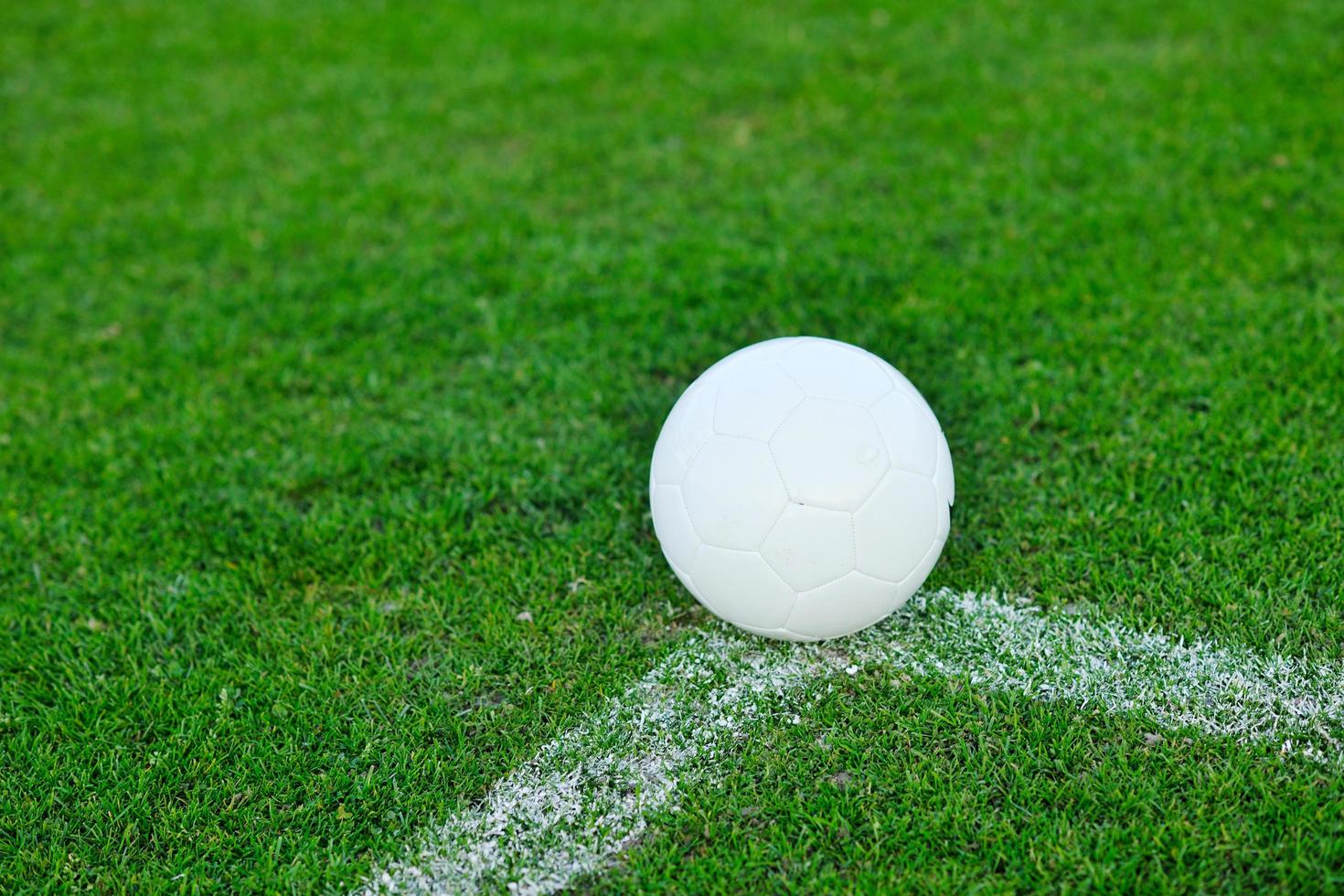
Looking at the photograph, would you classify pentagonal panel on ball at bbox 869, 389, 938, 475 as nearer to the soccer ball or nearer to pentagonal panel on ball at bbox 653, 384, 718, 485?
the soccer ball

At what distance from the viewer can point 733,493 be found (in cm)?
278

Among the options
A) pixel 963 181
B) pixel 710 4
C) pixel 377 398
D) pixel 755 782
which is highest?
pixel 710 4

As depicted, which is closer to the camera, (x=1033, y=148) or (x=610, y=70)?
(x=1033, y=148)

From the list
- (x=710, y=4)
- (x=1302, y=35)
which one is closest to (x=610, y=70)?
(x=710, y=4)

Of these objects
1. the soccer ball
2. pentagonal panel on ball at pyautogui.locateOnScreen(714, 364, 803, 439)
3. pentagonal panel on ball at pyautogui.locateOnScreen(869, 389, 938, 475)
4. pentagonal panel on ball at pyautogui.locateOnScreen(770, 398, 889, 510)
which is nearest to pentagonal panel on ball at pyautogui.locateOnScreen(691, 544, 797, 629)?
the soccer ball

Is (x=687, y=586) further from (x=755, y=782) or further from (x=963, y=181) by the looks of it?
(x=963, y=181)

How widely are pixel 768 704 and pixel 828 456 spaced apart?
783mm

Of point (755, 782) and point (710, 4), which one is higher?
point (710, 4)

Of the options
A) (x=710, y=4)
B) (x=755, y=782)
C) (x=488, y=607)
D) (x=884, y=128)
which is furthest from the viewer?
(x=710, y=4)

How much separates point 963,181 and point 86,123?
17.5 feet

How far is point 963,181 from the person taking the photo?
200 inches

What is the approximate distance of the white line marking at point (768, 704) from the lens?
2666 millimetres

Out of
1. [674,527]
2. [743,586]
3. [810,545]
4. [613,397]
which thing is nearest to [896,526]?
[810,545]

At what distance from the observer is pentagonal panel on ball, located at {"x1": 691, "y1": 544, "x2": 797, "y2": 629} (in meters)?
2.80
